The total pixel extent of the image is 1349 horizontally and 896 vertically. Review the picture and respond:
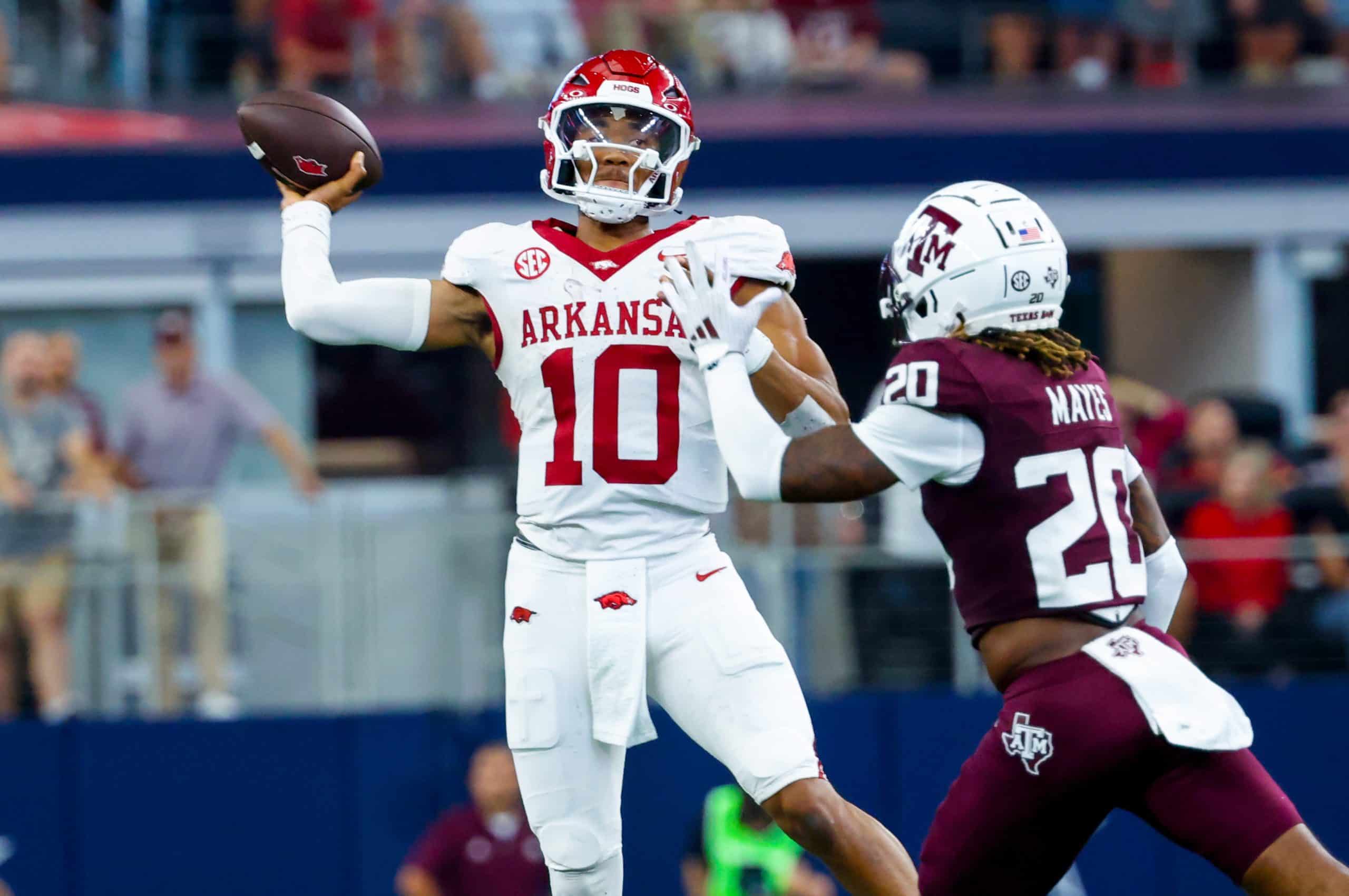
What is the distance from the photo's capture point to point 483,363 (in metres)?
12.4

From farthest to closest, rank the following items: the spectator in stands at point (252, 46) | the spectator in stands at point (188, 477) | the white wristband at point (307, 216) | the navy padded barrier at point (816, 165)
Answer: the spectator in stands at point (252, 46), the navy padded barrier at point (816, 165), the spectator in stands at point (188, 477), the white wristband at point (307, 216)

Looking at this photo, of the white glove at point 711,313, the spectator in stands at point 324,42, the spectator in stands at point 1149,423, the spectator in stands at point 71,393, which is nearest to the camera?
the white glove at point 711,313

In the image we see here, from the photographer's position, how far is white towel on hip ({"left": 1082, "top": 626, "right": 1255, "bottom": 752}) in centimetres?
406

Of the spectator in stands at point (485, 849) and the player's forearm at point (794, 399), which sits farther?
the spectator in stands at point (485, 849)

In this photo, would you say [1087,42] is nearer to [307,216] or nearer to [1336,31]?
[1336,31]

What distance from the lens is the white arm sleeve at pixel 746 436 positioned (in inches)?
167

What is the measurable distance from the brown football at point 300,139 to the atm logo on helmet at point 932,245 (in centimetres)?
150

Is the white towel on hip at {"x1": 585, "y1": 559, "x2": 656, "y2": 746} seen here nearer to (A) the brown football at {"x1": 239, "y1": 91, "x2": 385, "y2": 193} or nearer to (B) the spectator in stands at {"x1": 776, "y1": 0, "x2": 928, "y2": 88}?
(A) the brown football at {"x1": 239, "y1": 91, "x2": 385, "y2": 193}

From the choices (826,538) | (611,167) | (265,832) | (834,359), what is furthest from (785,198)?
(611,167)

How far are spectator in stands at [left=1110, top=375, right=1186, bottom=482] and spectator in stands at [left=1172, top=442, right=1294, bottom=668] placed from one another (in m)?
0.80

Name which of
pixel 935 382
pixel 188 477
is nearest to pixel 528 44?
pixel 188 477

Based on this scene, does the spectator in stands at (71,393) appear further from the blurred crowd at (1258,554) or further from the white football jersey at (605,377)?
the blurred crowd at (1258,554)

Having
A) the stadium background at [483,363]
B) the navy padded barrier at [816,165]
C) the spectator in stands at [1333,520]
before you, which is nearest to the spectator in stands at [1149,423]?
the stadium background at [483,363]

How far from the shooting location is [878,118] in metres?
11.8
